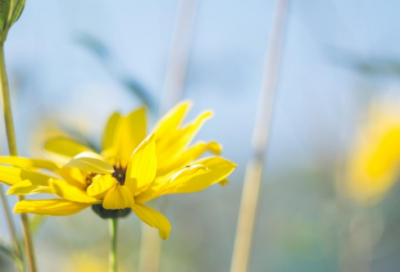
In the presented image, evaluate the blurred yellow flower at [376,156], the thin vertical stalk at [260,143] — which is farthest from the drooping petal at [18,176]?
the blurred yellow flower at [376,156]

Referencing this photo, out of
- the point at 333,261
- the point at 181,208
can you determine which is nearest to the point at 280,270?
the point at 333,261

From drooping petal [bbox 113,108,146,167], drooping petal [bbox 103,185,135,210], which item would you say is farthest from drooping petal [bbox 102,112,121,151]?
drooping petal [bbox 103,185,135,210]

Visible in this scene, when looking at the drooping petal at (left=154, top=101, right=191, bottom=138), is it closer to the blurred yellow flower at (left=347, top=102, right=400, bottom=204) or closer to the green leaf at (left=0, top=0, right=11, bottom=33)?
the green leaf at (left=0, top=0, right=11, bottom=33)

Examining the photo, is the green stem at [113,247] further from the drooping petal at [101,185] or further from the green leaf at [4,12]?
the green leaf at [4,12]

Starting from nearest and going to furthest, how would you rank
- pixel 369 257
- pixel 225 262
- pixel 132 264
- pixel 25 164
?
1. pixel 25 164
2. pixel 369 257
3. pixel 132 264
4. pixel 225 262

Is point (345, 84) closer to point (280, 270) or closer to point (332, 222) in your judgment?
point (332, 222)
